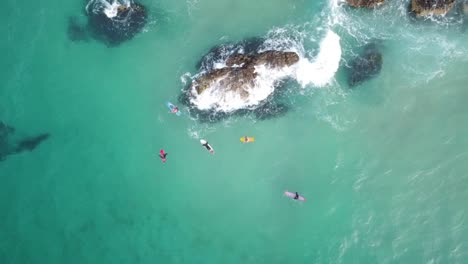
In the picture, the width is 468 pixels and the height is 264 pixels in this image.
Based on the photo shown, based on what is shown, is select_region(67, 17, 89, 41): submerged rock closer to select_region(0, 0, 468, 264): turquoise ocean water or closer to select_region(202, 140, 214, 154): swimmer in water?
select_region(0, 0, 468, 264): turquoise ocean water

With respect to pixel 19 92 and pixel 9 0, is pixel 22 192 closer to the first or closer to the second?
pixel 19 92

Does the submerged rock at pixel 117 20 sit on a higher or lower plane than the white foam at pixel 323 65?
higher

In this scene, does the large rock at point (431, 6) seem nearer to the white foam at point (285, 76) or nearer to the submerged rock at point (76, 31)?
the white foam at point (285, 76)

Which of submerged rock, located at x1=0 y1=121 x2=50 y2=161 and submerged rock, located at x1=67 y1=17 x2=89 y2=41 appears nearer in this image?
submerged rock, located at x1=0 y1=121 x2=50 y2=161

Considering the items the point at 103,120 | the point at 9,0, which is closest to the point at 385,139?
the point at 103,120

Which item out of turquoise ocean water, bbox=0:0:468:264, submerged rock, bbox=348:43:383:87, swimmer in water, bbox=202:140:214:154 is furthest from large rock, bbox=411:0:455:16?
swimmer in water, bbox=202:140:214:154

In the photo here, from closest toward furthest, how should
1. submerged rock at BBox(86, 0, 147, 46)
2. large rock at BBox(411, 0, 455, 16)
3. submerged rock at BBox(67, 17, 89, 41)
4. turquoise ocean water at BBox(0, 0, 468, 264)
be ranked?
turquoise ocean water at BBox(0, 0, 468, 264) → large rock at BBox(411, 0, 455, 16) → submerged rock at BBox(86, 0, 147, 46) → submerged rock at BBox(67, 17, 89, 41)

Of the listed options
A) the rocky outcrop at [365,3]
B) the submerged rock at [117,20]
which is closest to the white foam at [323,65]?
the rocky outcrop at [365,3]
